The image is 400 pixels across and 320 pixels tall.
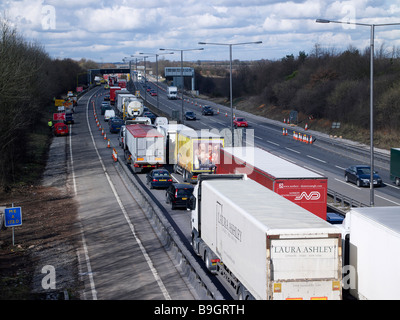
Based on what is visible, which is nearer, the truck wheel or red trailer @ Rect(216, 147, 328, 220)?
the truck wheel

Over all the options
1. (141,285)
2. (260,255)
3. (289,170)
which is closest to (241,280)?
(260,255)

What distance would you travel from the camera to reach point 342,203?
30078 mm

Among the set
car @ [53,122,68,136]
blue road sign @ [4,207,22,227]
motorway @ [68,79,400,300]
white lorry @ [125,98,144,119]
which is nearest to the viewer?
motorway @ [68,79,400,300]

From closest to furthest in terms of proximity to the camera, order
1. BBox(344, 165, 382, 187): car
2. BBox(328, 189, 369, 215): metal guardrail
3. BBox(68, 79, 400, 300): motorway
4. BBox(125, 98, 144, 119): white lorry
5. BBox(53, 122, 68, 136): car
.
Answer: BBox(68, 79, 400, 300): motorway → BBox(328, 189, 369, 215): metal guardrail → BBox(344, 165, 382, 187): car → BBox(53, 122, 68, 136): car → BBox(125, 98, 144, 119): white lorry

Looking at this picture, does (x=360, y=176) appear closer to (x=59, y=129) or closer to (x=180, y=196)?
(x=180, y=196)

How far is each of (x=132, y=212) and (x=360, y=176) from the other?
15875mm

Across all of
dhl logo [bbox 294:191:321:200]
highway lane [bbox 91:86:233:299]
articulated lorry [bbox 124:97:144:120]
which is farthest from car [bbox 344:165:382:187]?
articulated lorry [bbox 124:97:144:120]

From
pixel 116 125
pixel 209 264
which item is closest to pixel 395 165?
pixel 209 264

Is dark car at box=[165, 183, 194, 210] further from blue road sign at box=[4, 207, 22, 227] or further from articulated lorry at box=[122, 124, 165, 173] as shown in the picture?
articulated lorry at box=[122, 124, 165, 173]

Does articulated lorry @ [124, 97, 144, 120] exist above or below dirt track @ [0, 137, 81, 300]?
above

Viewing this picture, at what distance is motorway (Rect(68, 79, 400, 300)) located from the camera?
64.2 feet

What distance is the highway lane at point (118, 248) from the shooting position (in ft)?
62.7

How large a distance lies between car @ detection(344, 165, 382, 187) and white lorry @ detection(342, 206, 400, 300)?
23.2m

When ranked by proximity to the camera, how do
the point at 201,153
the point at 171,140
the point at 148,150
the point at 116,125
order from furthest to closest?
the point at 116,125, the point at 171,140, the point at 148,150, the point at 201,153
